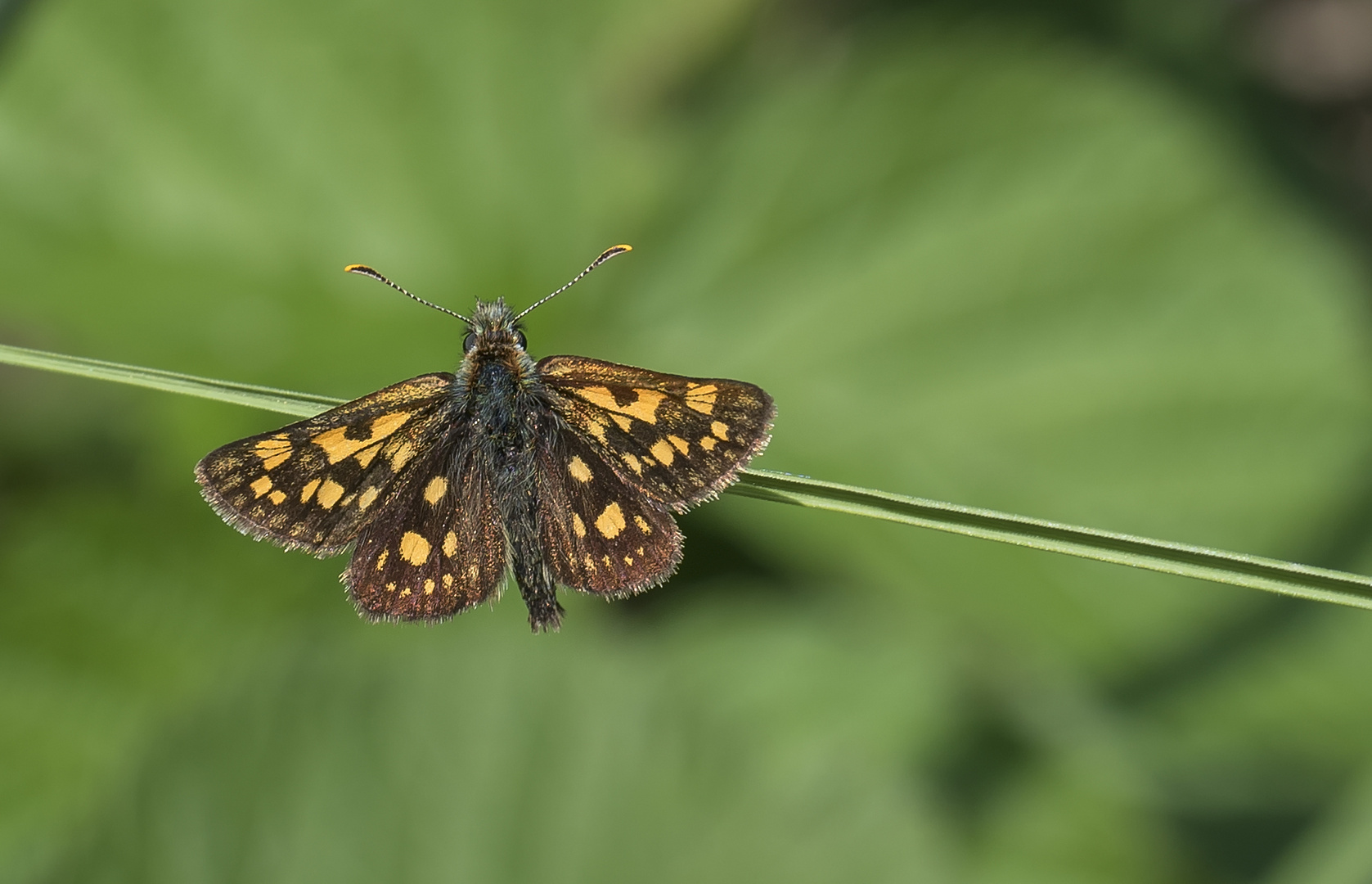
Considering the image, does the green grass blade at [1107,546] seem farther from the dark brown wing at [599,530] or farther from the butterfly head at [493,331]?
the butterfly head at [493,331]

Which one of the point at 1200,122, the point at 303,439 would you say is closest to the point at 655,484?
the point at 303,439

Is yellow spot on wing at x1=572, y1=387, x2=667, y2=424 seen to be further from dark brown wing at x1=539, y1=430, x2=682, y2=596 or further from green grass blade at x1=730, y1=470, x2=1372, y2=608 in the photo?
green grass blade at x1=730, y1=470, x2=1372, y2=608

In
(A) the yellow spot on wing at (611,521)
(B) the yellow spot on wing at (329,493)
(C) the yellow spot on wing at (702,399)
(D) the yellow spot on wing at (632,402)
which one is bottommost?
(A) the yellow spot on wing at (611,521)

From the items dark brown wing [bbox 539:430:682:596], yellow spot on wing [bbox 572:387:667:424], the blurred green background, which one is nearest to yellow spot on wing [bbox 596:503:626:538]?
dark brown wing [bbox 539:430:682:596]

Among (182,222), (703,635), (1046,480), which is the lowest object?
(703,635)

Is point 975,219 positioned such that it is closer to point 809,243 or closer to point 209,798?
point 809,243

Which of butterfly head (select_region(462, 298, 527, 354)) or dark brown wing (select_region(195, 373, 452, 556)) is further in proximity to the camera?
butterfly head (select_region(462, 298, 527, 354))

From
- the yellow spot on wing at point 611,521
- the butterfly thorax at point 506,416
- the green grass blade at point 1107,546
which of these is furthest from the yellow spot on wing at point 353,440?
the green grass blade at point 1107,546
